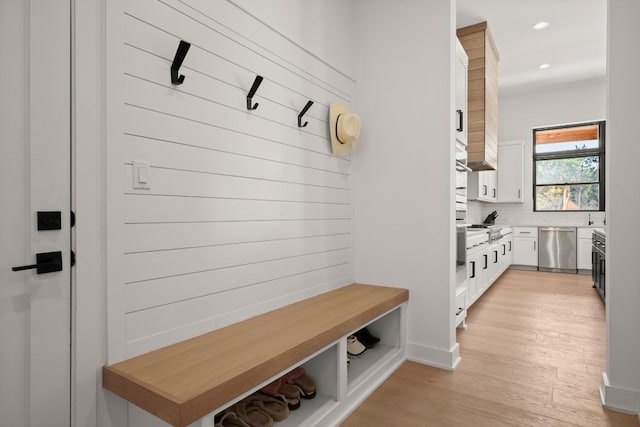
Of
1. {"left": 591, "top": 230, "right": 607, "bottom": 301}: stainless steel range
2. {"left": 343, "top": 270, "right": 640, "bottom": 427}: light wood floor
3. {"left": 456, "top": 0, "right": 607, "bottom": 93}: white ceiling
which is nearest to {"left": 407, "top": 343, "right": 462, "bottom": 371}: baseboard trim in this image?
{"left": 343, "top": 270, "right": 640, "bottom": 427}: light wood floor

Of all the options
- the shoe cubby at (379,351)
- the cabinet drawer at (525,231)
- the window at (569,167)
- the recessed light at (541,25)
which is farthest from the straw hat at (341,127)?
the window at (569,167)

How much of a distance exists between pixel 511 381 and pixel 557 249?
478cm

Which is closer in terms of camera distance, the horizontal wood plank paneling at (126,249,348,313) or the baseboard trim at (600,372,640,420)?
the horizontal wood plank paneling at (126,249,348,313)

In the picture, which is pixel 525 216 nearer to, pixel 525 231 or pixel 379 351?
pixel 525 231

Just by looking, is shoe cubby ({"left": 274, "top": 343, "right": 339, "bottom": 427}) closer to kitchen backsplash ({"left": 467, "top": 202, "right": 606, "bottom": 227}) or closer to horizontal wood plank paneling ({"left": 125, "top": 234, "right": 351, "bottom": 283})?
horizontal wood plank paneling ({"left": 125, "top": 234, "right": 351, "bottom": 283})

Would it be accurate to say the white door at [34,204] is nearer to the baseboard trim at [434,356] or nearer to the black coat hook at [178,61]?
the black coat hook at [178,61]

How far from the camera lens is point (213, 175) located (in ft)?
5.33

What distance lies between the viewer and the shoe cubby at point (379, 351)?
6.64ft

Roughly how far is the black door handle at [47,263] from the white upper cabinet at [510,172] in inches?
267

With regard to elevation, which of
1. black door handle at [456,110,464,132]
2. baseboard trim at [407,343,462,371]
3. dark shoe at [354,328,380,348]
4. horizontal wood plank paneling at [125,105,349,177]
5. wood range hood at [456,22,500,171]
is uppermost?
wood range hood at [456,22,500,171]

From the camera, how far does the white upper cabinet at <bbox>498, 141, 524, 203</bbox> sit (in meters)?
6.35

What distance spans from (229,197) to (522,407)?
1861 millimetres

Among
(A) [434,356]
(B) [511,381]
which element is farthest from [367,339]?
(B) [511,381]

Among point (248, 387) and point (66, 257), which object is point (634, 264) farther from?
point (66, 257)
